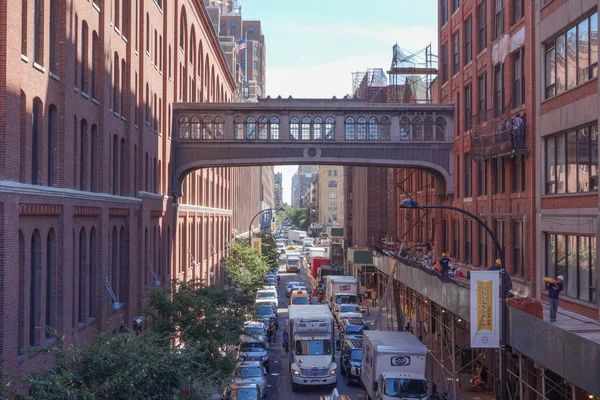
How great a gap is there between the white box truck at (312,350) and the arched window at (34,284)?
1298 centimetres

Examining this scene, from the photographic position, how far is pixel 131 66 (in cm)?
3070

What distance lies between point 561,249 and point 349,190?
68.5 meters

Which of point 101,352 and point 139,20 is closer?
point 101,352

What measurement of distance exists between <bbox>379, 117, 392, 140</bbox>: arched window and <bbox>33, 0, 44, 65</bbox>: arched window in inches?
1019

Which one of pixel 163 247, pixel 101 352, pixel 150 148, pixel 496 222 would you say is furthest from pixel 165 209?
pixel 101 352

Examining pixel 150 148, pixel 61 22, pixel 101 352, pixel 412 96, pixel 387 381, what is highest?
pixel 412 96

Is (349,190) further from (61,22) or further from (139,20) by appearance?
(61,22)

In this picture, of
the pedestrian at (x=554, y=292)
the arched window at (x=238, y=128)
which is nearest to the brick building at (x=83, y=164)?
the arched window at (x=238, y=128)

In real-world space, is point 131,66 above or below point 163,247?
above

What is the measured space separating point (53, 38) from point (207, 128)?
2220 centimetres

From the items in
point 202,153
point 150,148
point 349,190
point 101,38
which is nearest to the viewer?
point 101,38

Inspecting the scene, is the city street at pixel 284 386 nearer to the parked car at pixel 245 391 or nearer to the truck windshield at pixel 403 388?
the parked car at pixel 245 391

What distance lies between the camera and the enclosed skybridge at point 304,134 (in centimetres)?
4184

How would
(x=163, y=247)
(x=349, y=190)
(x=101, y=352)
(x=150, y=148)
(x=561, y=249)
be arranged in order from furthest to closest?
(x=349, y=190)
(x=163, y=247)
(x=150, y=148)
(x=561, y=249)
(x=101, y=352)
